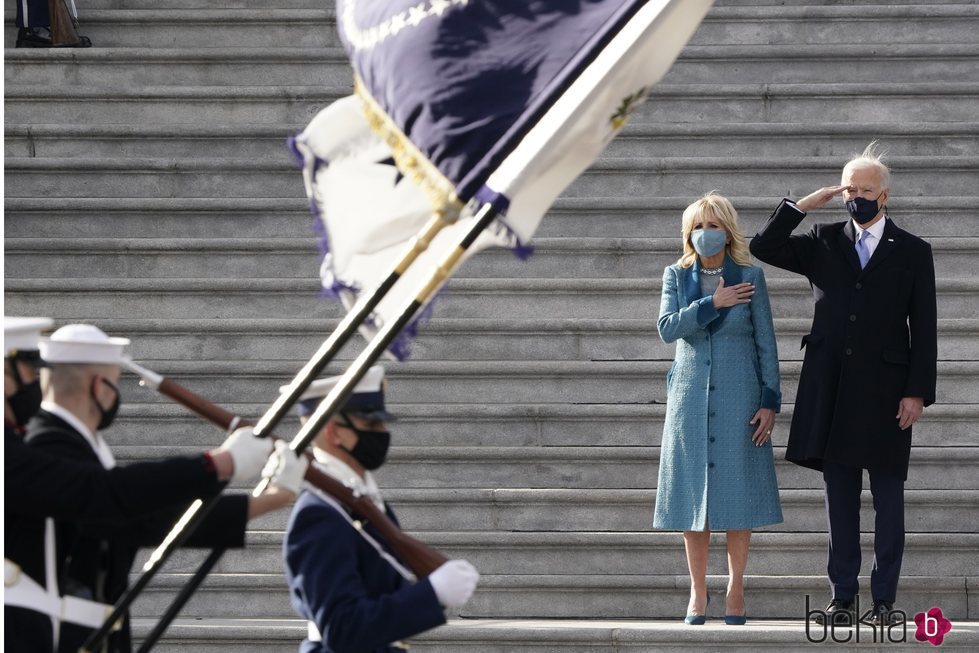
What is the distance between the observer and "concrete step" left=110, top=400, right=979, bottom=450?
7.79 meters

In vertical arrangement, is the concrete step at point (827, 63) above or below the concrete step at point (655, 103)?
above

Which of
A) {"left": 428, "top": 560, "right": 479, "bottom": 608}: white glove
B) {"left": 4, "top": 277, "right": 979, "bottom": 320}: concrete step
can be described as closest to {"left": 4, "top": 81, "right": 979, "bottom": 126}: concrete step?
{"left": 4, "top": 277, "right": 979, "bottom": 320}: concrete step

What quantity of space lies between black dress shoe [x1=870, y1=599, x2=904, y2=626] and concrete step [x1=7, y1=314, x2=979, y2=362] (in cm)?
184

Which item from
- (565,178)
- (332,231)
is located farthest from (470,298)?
(565,178)

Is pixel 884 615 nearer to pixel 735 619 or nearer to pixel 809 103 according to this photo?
pixel 735 619

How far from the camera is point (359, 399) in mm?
4031

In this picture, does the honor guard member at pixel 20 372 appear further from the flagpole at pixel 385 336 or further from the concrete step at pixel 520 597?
the concrete step at pixel 520 597

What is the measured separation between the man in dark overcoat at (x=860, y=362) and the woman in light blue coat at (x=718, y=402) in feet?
0.46

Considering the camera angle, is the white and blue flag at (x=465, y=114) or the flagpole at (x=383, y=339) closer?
the flagpole at (x=383, y=339)

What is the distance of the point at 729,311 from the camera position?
6.75 m

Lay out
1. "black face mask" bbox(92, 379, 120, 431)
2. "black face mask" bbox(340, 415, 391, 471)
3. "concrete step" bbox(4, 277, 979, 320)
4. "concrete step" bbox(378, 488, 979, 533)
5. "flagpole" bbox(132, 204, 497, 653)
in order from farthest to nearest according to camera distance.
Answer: "concrete step" bbox(4, 277, 979, 320)
"concrete step" bbox(378, 488, 979, 533)
"black face mask" bbox(340, 415, 391, 471)
"black face mask" bbox(92, 379, 120, 431)
"flagpole" bbox(132, 204, 497, 653)

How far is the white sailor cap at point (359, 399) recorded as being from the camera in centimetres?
403

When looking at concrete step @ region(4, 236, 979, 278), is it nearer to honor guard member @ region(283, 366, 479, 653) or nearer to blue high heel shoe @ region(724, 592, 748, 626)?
blue high heel shoe @ region(724, 592, 748, 626)

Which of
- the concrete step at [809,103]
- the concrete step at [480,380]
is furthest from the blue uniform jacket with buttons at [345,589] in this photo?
the concrete step at [809,103]
